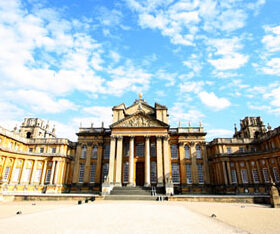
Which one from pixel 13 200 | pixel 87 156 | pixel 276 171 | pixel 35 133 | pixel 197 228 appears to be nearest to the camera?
pixel 197 228

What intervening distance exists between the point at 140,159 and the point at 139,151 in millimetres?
1657

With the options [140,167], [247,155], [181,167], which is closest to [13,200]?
[140,167]

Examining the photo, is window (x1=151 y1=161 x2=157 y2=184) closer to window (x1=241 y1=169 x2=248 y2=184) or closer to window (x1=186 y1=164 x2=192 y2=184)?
window (x1=186 y1=164 x2=192 y2=184)

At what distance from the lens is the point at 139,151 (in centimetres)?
3547

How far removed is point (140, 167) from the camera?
34.3 meters

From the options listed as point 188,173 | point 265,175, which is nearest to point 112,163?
point 188,173

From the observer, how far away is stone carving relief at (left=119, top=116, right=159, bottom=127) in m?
34.1

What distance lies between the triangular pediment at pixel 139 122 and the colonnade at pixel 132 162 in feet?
7.30

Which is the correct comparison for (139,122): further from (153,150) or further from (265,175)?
(265,175)

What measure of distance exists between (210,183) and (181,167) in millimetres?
6508

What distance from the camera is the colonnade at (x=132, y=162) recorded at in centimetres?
3039

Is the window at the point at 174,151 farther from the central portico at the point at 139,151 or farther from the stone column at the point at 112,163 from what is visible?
the stone column at the point at 112,163

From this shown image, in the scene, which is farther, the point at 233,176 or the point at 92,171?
the point at 92,171

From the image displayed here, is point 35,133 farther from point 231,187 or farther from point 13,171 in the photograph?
point 231,187
